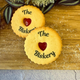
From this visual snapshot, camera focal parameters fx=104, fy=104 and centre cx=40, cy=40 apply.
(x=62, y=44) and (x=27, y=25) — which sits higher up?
(x=27, y=25)

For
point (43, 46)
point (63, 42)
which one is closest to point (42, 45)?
point (43, 46)

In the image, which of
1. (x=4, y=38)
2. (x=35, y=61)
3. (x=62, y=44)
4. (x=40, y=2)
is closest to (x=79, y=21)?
(x=62, y=44)

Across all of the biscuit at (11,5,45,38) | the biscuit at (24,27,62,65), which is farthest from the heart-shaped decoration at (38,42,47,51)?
the biscuit at (11,5,45,38)

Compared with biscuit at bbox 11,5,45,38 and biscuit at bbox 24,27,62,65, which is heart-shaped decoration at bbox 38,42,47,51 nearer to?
biscuit at bbox 24,27,62,65

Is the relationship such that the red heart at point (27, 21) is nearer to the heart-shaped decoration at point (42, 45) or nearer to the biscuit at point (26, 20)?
the biscuit at point (26, 20)

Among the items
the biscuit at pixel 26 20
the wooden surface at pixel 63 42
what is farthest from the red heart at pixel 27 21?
the wooden surface at pixel 63 42

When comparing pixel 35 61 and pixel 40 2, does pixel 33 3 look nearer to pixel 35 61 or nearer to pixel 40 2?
pixel 40 2
